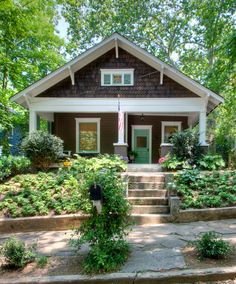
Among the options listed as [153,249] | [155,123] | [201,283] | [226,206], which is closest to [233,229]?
[226,206]

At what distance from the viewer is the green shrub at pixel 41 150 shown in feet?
34.2

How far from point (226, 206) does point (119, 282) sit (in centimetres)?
439

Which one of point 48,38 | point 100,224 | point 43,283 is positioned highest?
point 48,38

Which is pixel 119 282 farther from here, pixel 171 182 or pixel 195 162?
pixel 195 162

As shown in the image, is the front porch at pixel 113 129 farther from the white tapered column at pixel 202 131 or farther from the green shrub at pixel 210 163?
the green shrub at pixel 210 163

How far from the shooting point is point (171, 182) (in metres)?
7.95

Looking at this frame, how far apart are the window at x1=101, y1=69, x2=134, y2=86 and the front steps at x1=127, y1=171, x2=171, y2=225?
5488 mm

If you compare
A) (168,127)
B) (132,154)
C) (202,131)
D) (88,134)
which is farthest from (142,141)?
(202,131)

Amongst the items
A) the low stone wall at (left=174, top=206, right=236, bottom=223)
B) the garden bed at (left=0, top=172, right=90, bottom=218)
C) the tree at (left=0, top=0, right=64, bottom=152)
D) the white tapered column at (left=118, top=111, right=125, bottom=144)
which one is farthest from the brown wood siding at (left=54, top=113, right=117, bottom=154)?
the low stone wall at (left=174, top=206, right=236, bottom=223)

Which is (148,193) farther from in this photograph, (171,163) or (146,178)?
(171,163)

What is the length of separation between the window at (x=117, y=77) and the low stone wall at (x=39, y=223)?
777 cm

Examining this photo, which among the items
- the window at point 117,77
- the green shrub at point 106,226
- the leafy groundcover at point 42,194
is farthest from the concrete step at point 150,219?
the window at point 117,77

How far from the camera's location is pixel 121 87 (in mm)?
12773

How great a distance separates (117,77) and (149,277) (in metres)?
10.4
